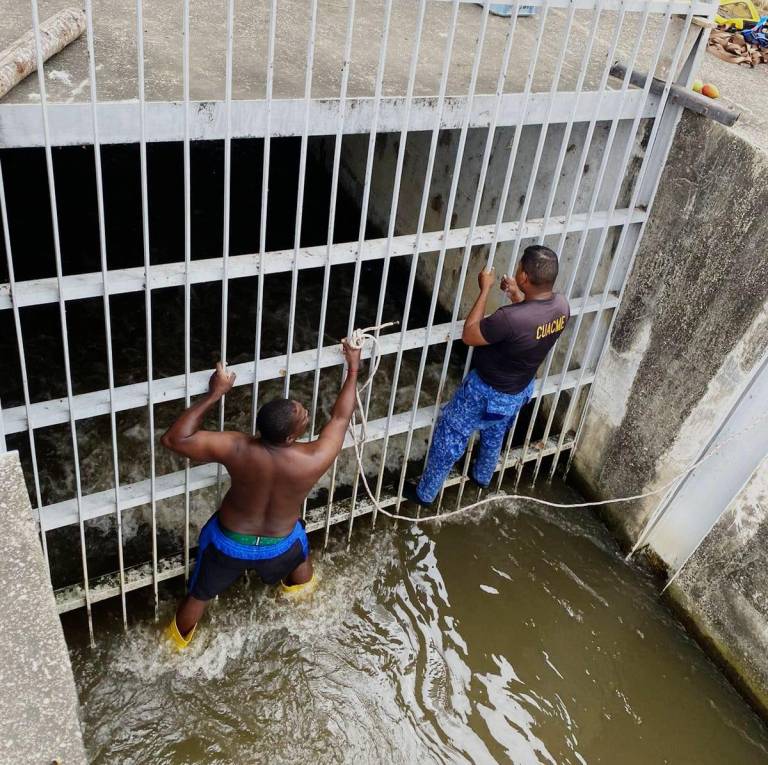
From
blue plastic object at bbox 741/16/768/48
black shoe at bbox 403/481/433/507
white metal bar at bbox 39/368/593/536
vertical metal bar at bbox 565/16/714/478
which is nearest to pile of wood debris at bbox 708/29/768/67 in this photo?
blue plastic object at bbox 741/16/768/48

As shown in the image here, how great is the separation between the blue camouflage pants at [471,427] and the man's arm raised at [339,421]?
0.92m

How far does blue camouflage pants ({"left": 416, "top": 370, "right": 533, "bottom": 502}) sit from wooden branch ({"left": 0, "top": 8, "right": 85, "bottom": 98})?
2.53 m

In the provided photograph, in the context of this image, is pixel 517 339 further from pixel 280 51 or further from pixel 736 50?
pixel 736 50

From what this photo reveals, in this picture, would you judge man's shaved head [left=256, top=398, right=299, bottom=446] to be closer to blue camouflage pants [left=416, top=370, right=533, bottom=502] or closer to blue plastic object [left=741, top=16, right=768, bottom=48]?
blue camouflage pants [left=416, top=370, right=533, bottom=502]

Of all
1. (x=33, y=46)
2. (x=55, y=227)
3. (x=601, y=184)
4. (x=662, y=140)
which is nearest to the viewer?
(x=55, y=227)

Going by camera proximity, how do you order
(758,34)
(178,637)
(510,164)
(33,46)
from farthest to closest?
(758,34)
(178,637)
(510,164)
(33,46)

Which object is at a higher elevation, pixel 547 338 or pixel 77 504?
pixel 547 338

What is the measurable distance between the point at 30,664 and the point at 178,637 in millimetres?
2188

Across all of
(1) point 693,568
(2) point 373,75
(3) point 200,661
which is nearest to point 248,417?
(3) point 200,661

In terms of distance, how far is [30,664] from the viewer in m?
1.87

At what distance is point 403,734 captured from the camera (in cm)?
384

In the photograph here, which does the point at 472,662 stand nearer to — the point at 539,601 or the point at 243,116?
the point at 539,601

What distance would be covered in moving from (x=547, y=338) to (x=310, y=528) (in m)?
1.75

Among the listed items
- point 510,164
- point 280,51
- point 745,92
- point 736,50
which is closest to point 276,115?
point 280,51
